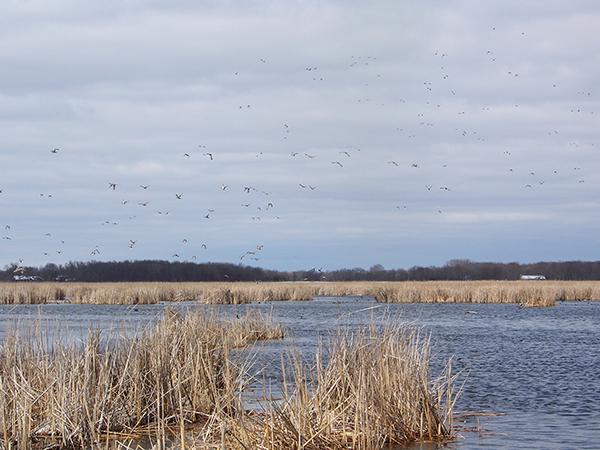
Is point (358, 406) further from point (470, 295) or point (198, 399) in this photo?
point (470, 295)

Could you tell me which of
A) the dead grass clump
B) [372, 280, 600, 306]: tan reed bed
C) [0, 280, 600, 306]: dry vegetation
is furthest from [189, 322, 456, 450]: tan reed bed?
[372, 280, 600, 306]: tan reed bed

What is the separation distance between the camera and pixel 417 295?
37.1m

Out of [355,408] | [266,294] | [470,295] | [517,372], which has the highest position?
[355,408]

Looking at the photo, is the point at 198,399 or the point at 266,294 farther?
the point at 266,294

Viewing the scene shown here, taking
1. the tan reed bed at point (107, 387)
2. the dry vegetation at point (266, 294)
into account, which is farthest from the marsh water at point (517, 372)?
the dry vegetation at point (266, 294)

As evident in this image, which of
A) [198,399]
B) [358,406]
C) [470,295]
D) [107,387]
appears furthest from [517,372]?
[470,295]

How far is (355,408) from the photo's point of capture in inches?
255

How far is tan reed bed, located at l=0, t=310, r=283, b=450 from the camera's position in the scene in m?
6.69

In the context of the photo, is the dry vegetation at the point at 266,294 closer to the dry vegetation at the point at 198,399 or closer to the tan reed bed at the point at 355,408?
the dry vegetation at the point at 198,399

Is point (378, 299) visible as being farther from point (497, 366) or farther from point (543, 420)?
point (543, 420)

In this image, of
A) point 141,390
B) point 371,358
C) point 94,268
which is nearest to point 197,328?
point 141,390

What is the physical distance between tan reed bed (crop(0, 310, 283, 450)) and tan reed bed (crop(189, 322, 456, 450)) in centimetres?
42

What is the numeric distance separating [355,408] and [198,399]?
272 cm

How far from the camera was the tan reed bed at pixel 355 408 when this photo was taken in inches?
242
